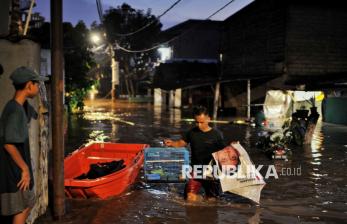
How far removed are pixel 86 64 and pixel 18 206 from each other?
26027 mm

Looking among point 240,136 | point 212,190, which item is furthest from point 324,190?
A: point 240,136

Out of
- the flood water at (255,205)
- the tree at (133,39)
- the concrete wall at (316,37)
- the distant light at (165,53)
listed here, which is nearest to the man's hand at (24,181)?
the flood water at (255,205)

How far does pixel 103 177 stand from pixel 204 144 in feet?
6.36

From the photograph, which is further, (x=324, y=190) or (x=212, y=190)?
(x=324, y=190)

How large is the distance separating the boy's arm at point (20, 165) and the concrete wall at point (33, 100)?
4.97 feet

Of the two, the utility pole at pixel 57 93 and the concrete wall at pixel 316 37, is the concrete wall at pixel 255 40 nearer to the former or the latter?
the concrete wall at pixel 316 37

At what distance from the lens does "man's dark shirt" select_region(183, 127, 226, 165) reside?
6.87 metres

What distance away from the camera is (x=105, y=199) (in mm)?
7520

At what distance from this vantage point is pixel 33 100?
596 centimetres

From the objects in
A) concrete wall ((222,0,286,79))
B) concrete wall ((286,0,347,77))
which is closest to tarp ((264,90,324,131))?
concrete wall ((222,0,286,79))

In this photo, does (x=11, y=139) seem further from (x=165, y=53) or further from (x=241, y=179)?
(x=165, y=53)

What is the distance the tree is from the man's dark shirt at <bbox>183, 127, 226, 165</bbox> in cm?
4379

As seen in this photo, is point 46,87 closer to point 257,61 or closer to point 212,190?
point 212,190

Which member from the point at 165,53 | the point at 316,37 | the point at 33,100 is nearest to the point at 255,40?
the point at 316,37
